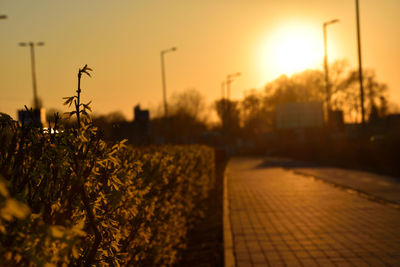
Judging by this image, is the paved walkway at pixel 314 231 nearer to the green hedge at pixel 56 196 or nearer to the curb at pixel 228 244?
the curb at pixel 228 244

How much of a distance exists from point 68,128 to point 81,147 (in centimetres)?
22

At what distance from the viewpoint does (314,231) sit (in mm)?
9062

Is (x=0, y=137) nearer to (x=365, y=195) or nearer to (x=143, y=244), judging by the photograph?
(x=143, y=244)

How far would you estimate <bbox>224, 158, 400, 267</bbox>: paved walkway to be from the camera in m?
7.02

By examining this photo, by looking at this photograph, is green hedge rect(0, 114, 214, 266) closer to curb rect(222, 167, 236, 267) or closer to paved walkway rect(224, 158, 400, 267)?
curb rect(222, 167, 236, 267)

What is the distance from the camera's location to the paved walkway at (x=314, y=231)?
702cm

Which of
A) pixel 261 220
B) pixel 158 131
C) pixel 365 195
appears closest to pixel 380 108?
pixel 158 131

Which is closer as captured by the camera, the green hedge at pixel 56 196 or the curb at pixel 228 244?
the green hedge at pixel 56 196

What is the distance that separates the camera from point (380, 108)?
76.8m

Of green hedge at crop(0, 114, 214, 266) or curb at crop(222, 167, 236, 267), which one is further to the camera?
curb at crop(222, 167, 236, 267)

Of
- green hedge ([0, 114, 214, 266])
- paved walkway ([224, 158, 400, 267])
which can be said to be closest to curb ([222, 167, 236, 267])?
paved walkway ([224, 158, 400, 267])

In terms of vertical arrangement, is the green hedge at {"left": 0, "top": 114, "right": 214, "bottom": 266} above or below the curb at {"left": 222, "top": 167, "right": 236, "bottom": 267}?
above

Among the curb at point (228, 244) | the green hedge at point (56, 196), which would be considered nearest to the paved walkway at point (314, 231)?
the curb at point (228, 244)

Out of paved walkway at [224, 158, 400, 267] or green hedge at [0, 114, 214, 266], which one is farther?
paved walkway at [224, 158, 400, 267]
